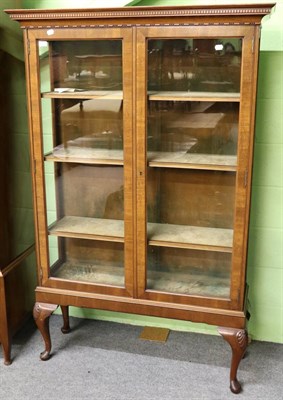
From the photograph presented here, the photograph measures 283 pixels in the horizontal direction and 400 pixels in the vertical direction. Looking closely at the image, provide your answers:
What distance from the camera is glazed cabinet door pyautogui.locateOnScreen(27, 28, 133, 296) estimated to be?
6.64 feet

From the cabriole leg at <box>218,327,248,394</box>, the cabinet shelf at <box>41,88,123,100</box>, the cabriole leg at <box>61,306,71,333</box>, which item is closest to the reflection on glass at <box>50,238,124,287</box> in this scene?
the cabriole leg at <box>61,306,71,333</box>

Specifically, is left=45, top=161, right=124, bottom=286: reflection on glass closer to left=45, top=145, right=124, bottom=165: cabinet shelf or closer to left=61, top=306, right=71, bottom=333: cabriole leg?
left=45, top=145, right=124, bottom=165: cabinet shelf

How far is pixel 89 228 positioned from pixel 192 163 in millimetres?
591

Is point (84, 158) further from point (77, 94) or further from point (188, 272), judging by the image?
point (188, 272)

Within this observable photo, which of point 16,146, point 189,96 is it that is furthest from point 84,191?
point 189,96

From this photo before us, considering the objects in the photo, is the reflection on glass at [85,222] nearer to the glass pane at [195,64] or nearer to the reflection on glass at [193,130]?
the reflection on glass at [193,130]

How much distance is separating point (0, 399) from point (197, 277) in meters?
1.02

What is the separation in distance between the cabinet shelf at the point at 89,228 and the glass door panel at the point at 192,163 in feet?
0.53

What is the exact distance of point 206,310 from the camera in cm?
210

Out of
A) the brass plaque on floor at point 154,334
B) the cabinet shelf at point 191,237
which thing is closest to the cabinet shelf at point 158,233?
the cabinet shelf at point 191,237

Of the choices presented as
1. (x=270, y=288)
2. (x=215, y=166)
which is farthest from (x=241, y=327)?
(x=215, y=166)

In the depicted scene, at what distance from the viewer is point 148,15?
1.85 m

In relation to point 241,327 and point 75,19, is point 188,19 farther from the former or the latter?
point 241,327

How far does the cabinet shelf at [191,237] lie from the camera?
6.92 ft
